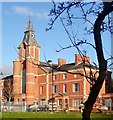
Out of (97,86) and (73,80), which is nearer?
(97,86)

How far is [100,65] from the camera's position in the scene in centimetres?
163

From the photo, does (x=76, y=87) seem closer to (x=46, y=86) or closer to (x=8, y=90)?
(x=46, y=86)

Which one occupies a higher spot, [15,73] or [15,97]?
[15,73]

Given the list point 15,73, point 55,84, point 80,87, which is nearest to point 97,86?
point 80,87

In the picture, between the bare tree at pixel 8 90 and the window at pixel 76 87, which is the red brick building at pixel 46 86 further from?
the bare tree at pixel 8 90

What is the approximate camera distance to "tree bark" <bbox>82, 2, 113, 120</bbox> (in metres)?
1.62

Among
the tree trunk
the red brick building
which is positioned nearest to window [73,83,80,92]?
the red brick building

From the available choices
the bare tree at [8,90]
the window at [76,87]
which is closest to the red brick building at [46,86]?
the window at [76,87]

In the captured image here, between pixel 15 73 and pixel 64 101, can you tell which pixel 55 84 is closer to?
pixel 64 101

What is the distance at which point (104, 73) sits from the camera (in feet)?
5.32

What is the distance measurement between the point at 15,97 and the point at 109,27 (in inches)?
1359

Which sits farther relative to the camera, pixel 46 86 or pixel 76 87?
pixel 46 86

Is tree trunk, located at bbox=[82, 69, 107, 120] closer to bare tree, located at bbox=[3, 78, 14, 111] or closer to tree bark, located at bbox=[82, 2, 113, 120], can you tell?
tree bark, located at bbox=[82, 2, 113, 120]

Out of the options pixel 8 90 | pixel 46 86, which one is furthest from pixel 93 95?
pixel 8 90
